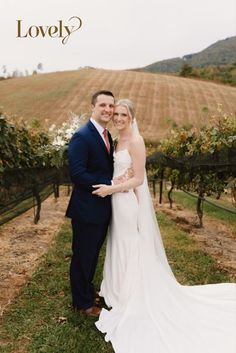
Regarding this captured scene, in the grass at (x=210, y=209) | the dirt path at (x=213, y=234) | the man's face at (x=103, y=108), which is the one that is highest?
the man's face at (x=103, y=108)

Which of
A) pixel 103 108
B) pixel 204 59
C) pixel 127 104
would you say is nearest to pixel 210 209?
pixel 127 104

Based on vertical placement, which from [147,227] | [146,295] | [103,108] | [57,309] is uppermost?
[103,108]

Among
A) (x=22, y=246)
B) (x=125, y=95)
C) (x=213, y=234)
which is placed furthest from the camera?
(x=125, y=95)

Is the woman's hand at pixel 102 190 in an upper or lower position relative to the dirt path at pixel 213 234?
upper

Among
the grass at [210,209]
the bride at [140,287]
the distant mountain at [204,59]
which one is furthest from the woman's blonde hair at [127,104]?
the distant mountain at [204,59]

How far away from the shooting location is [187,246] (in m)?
8.46

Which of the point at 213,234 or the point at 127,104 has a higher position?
the point at 127,104

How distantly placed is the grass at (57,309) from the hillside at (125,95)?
94.4 ft

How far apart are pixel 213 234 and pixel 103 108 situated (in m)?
6.24

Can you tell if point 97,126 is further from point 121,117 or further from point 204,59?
point 204,59

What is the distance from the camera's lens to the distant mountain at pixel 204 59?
108 metres

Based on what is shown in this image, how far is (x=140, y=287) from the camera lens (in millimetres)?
4828

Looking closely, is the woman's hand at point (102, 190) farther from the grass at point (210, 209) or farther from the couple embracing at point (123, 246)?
the grass at point (210, 209)

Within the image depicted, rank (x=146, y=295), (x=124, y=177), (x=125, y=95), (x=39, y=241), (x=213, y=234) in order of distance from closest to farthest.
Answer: (x=146, y=295), (x=124, y=177), (x=39, y=241), (x=213, y=234), (x=125, y=95)
